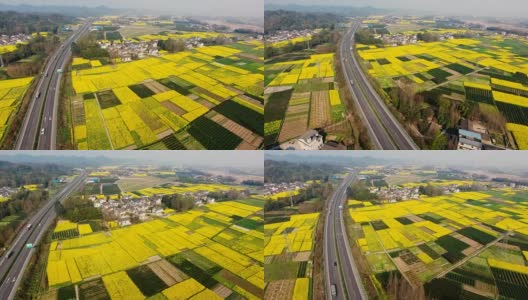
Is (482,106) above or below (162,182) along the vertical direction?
above

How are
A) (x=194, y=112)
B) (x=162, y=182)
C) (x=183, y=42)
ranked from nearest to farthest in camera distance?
(x=194, y=112) < (x=162, y=182) < (x=183, y=42)

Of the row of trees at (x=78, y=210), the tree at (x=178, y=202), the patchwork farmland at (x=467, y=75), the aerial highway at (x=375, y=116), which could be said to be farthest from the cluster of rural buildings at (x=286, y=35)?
the row of trees at (x=78, y=210)

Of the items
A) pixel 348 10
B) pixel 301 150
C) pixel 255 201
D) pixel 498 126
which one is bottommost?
pixel 255 201

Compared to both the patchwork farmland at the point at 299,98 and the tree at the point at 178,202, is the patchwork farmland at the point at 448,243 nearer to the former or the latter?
the patchwork farmland at the point at 299,98

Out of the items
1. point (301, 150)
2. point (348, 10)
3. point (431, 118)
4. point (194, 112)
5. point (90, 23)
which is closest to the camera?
point (301, 150)

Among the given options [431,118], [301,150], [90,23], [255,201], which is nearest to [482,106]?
[431,118]

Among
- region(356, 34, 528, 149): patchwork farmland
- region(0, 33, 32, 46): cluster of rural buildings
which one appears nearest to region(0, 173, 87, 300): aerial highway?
region(0, 33, 32, 46): cluster of rural buildings

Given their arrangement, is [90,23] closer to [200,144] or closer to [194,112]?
[194,112]

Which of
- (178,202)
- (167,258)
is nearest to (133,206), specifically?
(178,202)
